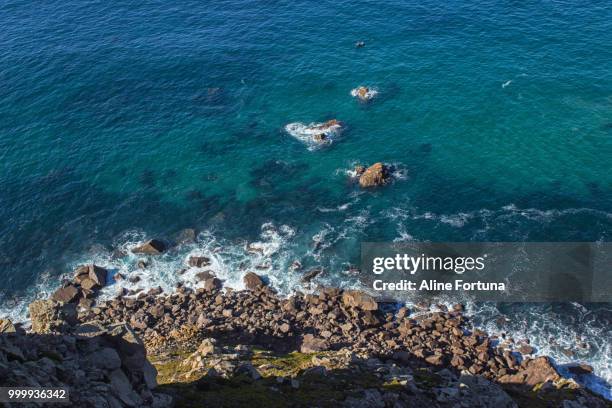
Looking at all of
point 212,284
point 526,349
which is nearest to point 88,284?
point 212,284

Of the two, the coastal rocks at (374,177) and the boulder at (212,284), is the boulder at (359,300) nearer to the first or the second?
the boulder at (212,284)

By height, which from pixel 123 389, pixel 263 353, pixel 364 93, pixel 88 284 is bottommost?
pixel 263 353

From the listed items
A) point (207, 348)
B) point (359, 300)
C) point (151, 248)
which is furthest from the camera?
point (151, 248)

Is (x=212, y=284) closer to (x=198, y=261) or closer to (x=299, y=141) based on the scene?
(x=198, y=261)

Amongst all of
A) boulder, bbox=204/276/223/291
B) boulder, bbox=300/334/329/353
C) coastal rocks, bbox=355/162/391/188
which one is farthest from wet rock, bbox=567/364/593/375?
boulder, bbox=204/276/223/291

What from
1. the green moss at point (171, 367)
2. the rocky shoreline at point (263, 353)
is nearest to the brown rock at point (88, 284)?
the rocky shoreline at point (263, 353)

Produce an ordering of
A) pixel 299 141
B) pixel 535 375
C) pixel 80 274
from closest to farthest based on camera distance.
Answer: pixel 535 375
pixel 80 274
pixel 299 141

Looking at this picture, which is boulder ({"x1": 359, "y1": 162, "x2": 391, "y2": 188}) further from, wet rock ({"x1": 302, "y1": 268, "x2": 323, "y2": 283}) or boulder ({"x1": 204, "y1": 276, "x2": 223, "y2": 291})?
boulder ({"x1": 204, "y1": 276, "x2": 223, "y2": 291})

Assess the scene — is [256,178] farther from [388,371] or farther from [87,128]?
[388,371]
